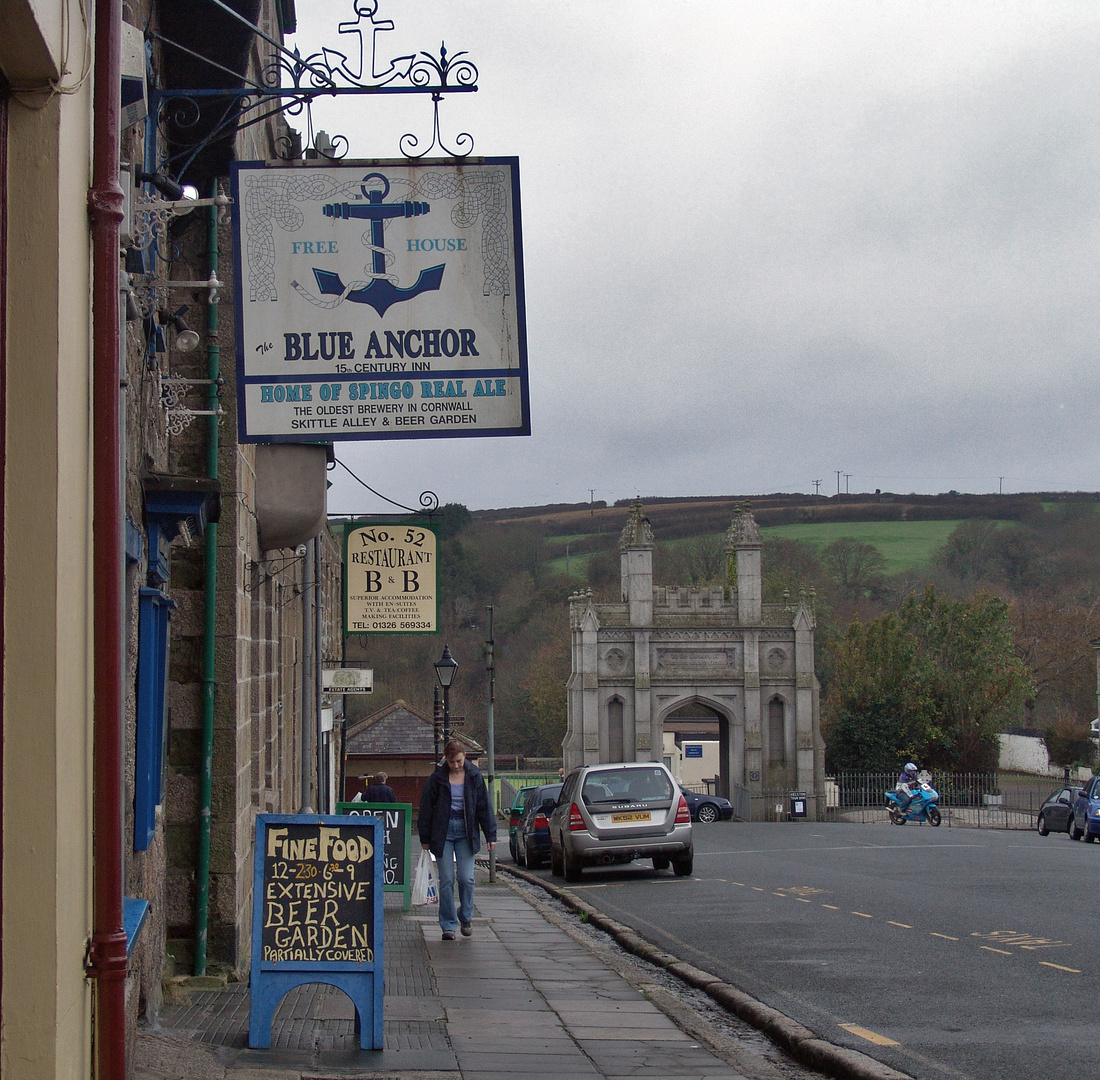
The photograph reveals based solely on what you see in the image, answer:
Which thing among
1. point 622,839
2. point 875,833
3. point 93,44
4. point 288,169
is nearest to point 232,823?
point 288,169

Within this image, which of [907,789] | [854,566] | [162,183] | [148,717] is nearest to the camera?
[148,717]

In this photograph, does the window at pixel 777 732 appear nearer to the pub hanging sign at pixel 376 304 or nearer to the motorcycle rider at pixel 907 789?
the motorcycle rider at pixel 907 789

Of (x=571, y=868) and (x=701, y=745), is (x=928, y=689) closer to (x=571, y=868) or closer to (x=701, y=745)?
(x=701, y=745)

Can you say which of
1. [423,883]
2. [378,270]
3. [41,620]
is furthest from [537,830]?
[41,620]

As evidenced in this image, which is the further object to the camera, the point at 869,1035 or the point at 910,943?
the point at 910,943

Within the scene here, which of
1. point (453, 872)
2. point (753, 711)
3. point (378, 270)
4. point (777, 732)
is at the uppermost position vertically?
point (378, 270)

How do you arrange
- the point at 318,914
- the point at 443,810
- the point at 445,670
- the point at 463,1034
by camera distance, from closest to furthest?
the point at 318,914, the point at 463,1034, the point at 443,810, the point at 445,670

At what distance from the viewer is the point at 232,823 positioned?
28.6ft

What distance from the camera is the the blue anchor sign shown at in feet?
22.4

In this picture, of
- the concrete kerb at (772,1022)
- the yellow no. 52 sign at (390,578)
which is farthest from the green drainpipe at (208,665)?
the yellow no. 52 sign at (390,578)

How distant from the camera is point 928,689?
55.7 meters

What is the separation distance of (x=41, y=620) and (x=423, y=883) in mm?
11999

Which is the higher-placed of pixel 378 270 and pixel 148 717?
pixel 378 270

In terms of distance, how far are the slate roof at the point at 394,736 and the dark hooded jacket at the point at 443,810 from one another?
89.3 ft
